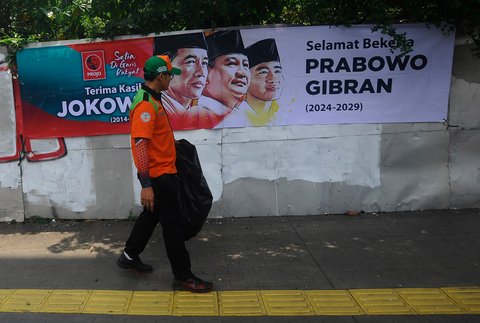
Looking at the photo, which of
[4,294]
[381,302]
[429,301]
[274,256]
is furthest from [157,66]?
[429,301]

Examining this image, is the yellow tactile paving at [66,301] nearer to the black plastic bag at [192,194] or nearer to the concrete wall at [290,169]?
the black plastic bag at [192,194]

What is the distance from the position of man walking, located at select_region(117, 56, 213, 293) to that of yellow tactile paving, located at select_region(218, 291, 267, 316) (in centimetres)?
21

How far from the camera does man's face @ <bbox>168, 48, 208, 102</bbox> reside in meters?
5.47

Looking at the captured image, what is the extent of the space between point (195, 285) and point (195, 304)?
21 centimetres

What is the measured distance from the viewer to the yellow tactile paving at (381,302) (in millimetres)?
3487

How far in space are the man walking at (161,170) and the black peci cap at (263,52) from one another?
185cm

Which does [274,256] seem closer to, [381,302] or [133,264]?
[381,302]

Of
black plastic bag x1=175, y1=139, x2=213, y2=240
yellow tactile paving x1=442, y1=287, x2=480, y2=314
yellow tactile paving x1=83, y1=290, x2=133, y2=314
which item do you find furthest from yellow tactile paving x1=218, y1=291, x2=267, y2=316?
yellow tactile paving x1=442, y1=287, x2=480, y2=314

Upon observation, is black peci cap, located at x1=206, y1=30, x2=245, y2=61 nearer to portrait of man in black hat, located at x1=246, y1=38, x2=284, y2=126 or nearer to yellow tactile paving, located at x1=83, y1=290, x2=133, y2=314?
portrait of man in black hat, located at x1=246, y1=38, x2=284, y2=126

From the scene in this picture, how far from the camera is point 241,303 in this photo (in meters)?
3.65

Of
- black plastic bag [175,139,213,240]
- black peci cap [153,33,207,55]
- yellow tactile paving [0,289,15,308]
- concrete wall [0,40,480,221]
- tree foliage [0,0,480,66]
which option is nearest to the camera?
yellow tactile paving [0,289,15,308]

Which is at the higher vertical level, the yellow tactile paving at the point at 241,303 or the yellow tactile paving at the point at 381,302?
the yellow tactile paving at the point at 381,302

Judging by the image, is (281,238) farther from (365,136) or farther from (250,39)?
(250,39)

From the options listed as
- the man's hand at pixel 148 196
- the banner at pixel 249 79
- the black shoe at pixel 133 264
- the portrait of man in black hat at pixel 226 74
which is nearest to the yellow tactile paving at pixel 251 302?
the black shoe at pixel 133 264
